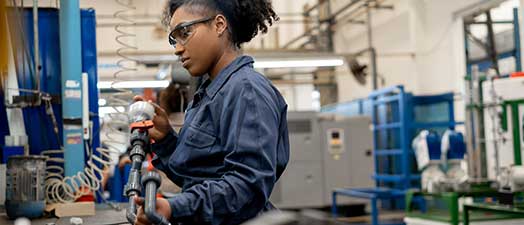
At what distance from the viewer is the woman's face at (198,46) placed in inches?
60.1

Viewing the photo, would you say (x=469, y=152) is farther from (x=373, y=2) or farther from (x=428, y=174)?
(x=373, y=2)

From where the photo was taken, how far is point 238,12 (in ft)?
5.22

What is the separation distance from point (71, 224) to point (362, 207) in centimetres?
737

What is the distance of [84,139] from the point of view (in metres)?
2.94

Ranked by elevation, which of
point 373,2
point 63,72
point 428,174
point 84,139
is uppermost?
point 373,2

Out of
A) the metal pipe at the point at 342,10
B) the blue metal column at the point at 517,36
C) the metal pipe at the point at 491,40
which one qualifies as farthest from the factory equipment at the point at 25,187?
the metal pipe at the point at 342,10

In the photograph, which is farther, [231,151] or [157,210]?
Result: [231,151]

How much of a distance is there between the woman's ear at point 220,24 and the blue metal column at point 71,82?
1.53 metres

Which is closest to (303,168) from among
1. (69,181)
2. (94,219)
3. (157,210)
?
(69,181)

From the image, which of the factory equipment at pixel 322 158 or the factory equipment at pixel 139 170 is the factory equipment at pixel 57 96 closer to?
the factory equipment at pixel 139 170

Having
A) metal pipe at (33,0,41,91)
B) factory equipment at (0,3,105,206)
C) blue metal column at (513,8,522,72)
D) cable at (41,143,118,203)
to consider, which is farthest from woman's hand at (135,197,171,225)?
blue metal column at (513,8,522,72)

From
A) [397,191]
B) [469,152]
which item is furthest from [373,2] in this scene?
[469,152]

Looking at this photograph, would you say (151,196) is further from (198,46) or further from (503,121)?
(503,121)

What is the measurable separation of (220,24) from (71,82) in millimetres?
1579
